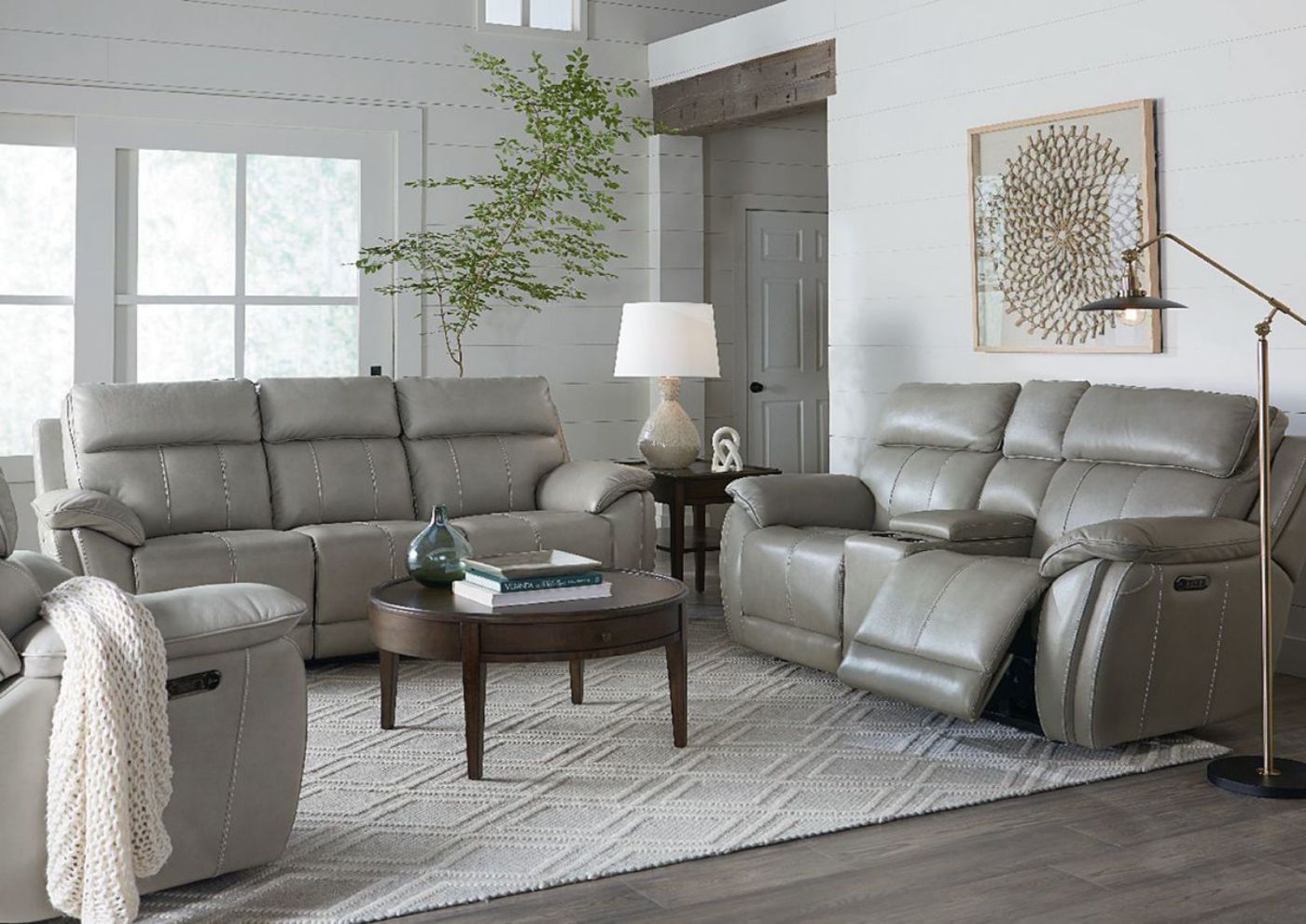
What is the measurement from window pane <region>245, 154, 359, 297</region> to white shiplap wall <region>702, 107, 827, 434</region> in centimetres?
200

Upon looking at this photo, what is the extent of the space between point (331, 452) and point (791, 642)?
183cm

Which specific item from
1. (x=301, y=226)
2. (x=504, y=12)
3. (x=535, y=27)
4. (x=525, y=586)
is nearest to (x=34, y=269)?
(x=301, y=226)

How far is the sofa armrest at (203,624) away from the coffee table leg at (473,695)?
28.2 inches

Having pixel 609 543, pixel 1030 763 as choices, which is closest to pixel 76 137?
pixel 609 543

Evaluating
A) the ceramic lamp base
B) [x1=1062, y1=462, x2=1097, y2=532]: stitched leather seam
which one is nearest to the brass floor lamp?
[x1=1062, y1=462, x2=1097, y2=532]: stitched leather seam

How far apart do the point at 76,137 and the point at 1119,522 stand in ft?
15.9

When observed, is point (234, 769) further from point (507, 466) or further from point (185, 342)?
point (185, 342)

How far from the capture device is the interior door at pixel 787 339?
8.13 metres

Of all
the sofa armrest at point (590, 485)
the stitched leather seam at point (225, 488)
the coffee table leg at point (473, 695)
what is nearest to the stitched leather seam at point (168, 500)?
the stitched leather seam at point (225, 488)

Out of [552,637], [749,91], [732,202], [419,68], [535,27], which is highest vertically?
[535,27]

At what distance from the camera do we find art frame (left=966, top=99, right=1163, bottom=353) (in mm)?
5020

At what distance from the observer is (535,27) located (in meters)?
7.48

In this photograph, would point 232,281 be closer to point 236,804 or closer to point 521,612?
point 521,612

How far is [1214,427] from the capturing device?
13.6ft
